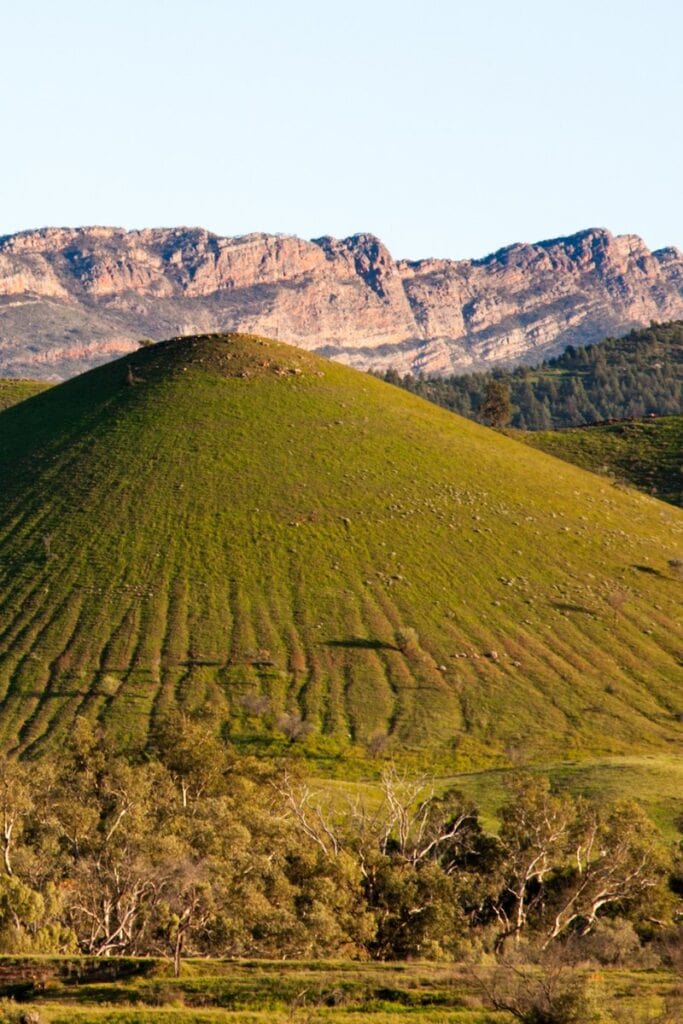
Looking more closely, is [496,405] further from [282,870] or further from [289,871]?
[282,870]

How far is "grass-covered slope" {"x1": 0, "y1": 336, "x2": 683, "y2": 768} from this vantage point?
272ft

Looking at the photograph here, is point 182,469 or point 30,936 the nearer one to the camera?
point 30,936

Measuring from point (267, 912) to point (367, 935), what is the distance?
3.63 metres

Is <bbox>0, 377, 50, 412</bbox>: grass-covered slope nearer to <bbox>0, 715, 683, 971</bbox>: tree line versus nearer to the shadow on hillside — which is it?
the shadow on hillside

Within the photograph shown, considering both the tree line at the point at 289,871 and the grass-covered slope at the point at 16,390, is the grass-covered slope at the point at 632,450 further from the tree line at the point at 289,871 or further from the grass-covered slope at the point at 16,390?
the tree line at the point at 289,871

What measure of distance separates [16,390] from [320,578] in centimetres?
9990

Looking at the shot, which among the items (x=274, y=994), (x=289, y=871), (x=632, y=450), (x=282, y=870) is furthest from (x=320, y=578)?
(x=632, y=450)

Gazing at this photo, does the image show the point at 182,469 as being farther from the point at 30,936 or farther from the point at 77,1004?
the point at 77,1004

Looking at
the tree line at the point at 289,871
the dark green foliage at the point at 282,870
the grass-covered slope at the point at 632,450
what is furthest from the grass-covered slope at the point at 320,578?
the dark green foliage at the point at 282,870

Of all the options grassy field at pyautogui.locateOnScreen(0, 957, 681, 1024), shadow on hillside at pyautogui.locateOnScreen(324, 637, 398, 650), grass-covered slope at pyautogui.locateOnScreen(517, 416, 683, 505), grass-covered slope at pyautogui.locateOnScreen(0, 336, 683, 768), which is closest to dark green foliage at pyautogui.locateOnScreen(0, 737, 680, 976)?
grassy field at pyautogui.locateOnScreen(0, 957, 681, 1024)

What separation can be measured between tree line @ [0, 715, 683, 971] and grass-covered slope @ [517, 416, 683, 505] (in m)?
92.7

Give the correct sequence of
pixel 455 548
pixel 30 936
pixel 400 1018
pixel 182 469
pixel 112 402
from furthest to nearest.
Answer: pixel 112 402
pixel 182 469
pixel 455 548
pixel 30 936
pixel 400 1018

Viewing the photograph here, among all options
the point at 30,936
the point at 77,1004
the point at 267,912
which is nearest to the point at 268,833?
the point at 267,912

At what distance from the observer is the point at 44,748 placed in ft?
252
